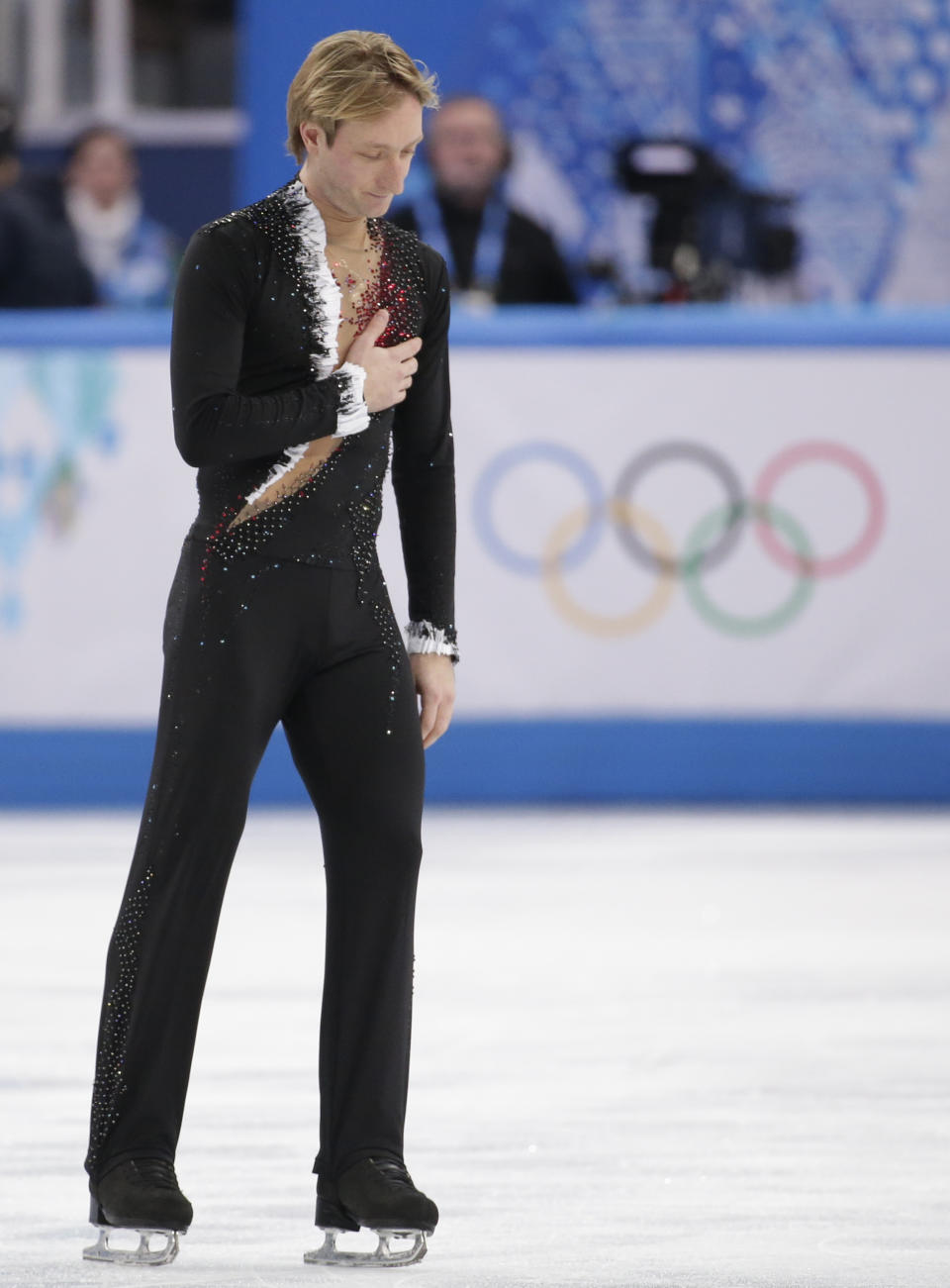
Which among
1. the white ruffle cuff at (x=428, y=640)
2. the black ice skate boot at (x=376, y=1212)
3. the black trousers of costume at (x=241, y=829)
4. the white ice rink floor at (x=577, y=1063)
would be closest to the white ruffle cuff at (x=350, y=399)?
the black trousers of costume at (x=241, y=829)

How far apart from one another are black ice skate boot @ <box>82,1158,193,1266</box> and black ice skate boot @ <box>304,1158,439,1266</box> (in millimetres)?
163

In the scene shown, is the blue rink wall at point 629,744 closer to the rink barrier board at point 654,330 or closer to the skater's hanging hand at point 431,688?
the rink barrier board at point 654,330

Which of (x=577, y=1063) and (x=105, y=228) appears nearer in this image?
(x=577, y=1063)

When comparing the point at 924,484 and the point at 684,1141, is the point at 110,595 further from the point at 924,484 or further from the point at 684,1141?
the point at 684,1141

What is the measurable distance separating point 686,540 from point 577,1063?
320 cm

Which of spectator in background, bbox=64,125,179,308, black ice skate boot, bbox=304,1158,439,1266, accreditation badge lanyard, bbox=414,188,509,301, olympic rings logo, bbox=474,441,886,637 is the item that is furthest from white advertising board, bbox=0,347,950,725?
black ice skate boot, bbox=304,1158,439,1266

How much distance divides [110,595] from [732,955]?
2682 millimetres

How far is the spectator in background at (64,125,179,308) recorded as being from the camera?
8.92 meters

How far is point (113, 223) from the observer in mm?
9078

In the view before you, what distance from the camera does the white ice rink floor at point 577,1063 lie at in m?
2.78

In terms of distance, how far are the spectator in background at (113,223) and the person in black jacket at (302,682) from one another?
20.8 feet

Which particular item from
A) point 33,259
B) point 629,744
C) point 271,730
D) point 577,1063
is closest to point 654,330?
point 629,744

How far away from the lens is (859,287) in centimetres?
953

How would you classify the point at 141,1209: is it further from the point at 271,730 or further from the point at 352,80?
the point at 352,80
